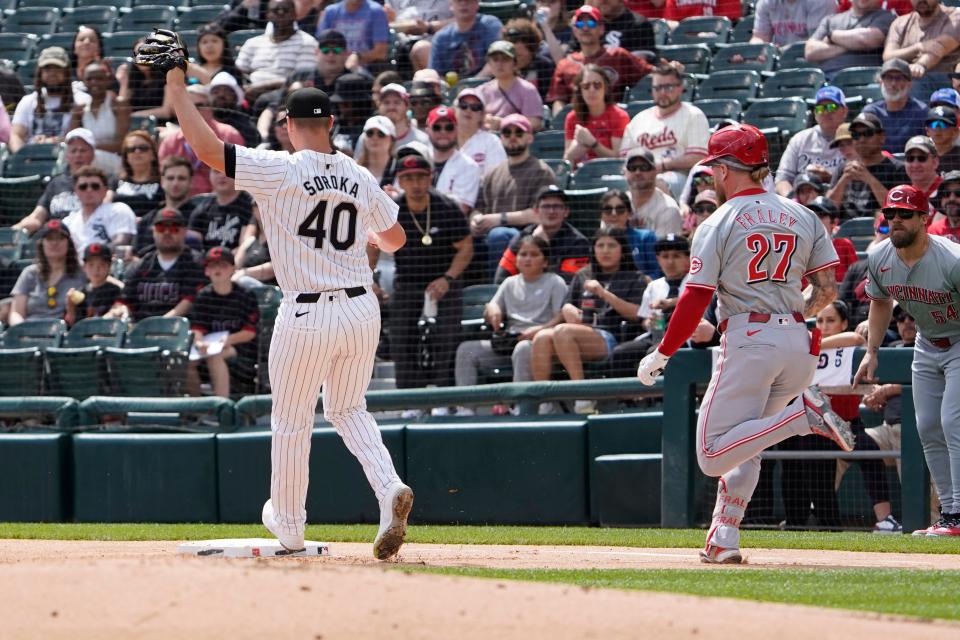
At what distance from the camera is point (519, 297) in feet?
33.7

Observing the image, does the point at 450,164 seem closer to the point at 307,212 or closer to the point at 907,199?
the point at 907,199

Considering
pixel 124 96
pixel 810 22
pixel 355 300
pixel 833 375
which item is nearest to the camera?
pixel 355 300

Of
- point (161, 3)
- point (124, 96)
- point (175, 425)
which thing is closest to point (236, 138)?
point (124, 96)

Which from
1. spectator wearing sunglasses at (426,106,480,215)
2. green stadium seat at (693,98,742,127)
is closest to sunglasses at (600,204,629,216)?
spectator wearing sunglasses at (426,106,480,215)

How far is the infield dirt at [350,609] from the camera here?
3744 mm

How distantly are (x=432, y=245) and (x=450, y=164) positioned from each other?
4.11 ft

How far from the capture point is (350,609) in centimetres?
393

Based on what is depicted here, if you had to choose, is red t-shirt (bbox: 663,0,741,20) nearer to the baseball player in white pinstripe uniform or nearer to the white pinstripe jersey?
the baseball player in white pinstripe uniform

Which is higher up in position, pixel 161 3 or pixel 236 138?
pixel 161 3

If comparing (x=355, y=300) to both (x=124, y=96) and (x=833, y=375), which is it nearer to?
(x=833, y=375)

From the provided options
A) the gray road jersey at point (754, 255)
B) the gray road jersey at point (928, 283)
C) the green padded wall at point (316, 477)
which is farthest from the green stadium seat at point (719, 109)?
the gray road jersey at point (754, 255)

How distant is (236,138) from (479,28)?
8.02 ft

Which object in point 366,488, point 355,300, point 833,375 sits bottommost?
point 366,488

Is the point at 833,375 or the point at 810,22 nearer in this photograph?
the point at 833,375
